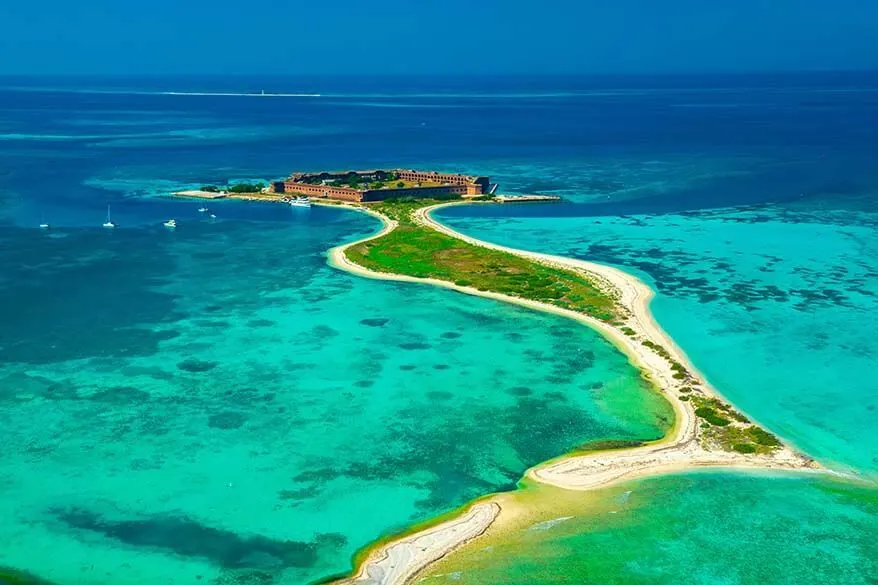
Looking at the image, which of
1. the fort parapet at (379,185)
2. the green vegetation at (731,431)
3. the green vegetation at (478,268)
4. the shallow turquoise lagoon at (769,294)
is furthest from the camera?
the fort parapet at (379,185)

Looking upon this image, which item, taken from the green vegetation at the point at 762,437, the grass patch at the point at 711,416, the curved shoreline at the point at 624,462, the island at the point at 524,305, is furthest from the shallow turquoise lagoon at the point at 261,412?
the green vegetation at the point at 762,437

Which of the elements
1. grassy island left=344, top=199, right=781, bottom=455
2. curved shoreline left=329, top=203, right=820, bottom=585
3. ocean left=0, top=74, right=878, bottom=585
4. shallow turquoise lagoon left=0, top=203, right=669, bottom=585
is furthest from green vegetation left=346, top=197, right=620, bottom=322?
ocean left=0, top=74, right=878, bottom=585

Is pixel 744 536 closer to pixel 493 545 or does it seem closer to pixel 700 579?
pixel 700 579

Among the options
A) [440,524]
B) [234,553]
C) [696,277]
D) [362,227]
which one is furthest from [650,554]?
[362,227]

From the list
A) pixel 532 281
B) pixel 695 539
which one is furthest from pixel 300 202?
pixel 695 539

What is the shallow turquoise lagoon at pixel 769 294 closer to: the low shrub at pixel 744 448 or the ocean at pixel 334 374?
the ocean at pixel 334 374

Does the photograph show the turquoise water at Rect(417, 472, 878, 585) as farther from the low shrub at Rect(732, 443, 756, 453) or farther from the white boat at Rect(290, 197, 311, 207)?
the white boat at Rect(290, 197, 311, 207)

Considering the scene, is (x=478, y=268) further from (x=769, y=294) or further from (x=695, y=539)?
(x=695, y=539)
